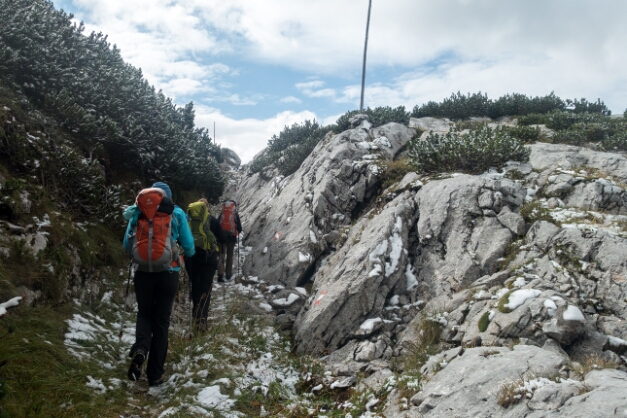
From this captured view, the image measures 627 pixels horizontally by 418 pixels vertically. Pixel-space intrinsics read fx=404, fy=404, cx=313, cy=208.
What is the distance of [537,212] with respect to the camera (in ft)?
23.6

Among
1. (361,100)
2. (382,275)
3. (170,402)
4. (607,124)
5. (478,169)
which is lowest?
(170,402)

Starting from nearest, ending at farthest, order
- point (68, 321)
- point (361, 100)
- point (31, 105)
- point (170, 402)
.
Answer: point (170, 402) → point (68, 321) → point (31, 105) → point (361, 100)

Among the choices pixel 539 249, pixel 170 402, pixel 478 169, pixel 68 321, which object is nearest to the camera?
pixel 170 402

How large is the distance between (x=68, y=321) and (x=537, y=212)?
25.1ft

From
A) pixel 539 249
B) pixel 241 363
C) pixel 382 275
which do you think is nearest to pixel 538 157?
pixel 539 249

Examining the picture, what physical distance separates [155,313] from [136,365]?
2.05 ft

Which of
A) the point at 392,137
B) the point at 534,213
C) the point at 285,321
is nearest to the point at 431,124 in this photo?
the point at 392,137

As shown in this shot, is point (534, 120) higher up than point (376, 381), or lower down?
higher up

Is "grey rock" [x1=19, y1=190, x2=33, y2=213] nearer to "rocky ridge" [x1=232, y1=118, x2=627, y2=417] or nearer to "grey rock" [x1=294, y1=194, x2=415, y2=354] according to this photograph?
"rocky ridge" [x1=232, y1=118, x2=627, y2=417]

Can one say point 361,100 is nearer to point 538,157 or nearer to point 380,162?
point 380,162

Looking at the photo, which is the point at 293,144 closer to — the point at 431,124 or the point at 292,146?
the point at 292,146

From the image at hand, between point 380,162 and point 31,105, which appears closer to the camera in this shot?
point 31,105

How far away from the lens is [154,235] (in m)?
4.75

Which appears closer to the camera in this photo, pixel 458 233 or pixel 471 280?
pixel 471 280
